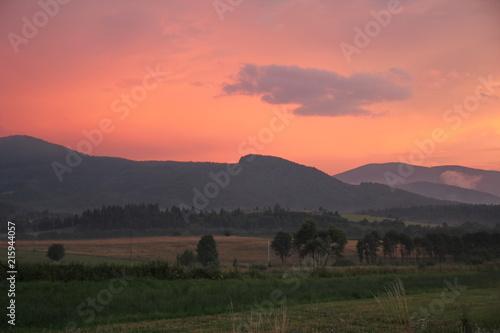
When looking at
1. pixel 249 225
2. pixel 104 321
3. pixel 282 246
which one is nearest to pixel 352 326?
pixel 104 321

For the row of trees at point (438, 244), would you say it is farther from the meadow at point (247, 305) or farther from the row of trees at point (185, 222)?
the row of trees at point (185, 222)

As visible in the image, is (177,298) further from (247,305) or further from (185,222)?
(185,222)

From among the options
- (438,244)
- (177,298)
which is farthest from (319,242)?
(177,298)

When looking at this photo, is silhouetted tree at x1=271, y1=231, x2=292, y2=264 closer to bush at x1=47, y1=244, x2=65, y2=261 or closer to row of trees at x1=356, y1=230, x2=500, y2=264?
row of trees at x1=356, y1=230, x2=500, y2=264

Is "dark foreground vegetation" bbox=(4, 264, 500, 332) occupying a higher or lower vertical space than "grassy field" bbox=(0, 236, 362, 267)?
higher

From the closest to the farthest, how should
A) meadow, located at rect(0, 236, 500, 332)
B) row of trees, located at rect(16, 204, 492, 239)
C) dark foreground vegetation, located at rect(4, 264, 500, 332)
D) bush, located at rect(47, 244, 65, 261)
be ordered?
meadow, located at rect(0, 236, 500, 332), dark foreground vegetation, located at rect(4, 264, 500, 332), bush, located at rect(47, 244, 65, 261), row of trees, located at rect(16, 204, 492, 239)

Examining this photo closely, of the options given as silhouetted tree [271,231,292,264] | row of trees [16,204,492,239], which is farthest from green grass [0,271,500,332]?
row of trees [16,204,492,239]

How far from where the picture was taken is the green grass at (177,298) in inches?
782

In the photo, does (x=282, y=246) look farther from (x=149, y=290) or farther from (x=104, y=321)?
(x=104, y=321)

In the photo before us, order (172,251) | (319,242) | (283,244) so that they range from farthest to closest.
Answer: (172,251) < (283,244) < (319,242)

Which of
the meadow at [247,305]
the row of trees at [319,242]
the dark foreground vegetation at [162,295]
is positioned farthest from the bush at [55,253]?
the meadow at [247,305]

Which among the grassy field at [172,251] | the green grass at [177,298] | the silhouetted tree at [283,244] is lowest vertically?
the grassy field at [172,251]

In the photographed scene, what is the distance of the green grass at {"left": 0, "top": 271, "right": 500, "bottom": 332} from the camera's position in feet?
65.2

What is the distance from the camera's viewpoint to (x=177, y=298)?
84.1 ft
